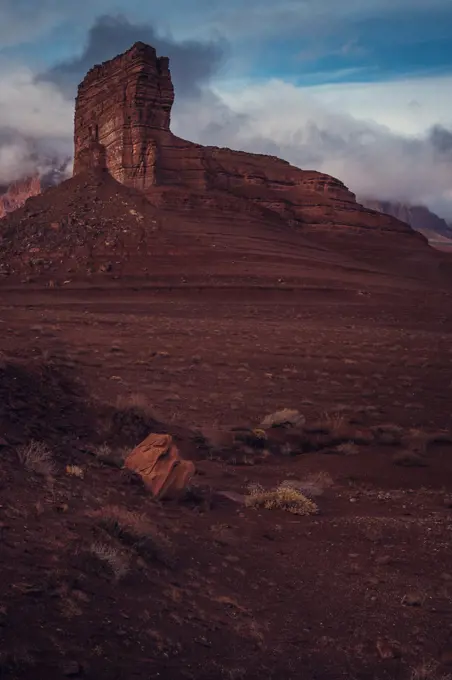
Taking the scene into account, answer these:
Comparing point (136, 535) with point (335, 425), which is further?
point (335, 425)

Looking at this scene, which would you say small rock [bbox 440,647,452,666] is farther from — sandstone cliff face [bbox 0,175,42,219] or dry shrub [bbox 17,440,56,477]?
sandstone cliff face [bbox 0,175,42,219]

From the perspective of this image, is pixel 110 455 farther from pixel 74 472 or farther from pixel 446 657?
pixel 446 657

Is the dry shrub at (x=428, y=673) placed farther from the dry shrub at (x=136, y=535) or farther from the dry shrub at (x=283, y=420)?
the dry shrub at (x=283, y=420)

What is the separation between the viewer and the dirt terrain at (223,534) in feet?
13.7

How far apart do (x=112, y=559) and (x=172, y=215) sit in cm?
4978

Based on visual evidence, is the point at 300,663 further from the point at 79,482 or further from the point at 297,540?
the point at 79,482

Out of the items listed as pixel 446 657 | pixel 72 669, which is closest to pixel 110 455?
pixel 72 669

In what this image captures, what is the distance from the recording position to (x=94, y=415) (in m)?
10.3

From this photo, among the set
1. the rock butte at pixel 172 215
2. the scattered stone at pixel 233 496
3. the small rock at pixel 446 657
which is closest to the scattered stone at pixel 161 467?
the scattered stone at pixel 233 496

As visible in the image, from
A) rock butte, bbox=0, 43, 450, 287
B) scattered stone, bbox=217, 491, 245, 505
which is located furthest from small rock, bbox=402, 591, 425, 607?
rock butte, bbox=0, 43, 450, 287

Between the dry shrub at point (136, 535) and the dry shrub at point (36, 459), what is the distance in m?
1.01

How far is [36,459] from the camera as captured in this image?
22.1 ft

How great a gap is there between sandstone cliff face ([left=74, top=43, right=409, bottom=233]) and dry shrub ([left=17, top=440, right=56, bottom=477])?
48767 millimetres

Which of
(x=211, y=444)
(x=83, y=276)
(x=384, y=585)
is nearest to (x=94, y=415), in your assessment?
(x=211, y=444)
